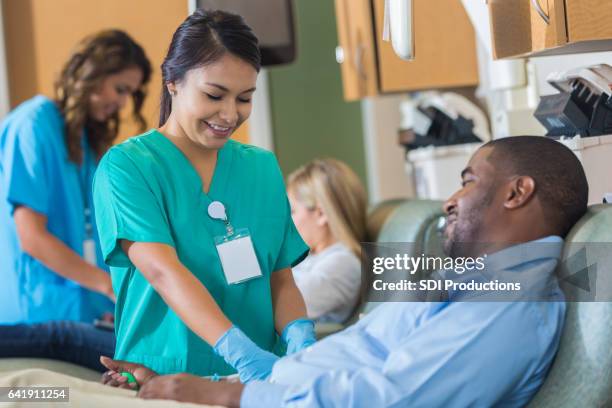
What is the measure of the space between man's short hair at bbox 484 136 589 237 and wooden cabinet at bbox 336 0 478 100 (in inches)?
67.0

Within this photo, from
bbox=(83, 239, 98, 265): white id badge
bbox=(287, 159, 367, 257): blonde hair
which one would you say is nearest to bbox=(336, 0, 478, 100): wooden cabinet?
bbox=(287, 159, 367, 257): blonde hair

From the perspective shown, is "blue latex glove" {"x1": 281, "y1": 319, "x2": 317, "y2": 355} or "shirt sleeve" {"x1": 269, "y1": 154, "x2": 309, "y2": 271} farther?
"shirt sleeve" {"x1": 269, "y1": 154, "x2": 309, "y2": 271}

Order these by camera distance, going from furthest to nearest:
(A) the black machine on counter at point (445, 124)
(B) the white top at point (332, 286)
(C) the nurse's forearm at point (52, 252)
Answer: (A) the black machine on counter at point (445, 124)
(B) the white top at point (332, 286)
(C) the nurse's forearm at point (52, 252)

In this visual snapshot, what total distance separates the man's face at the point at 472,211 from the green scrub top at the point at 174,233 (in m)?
0.36

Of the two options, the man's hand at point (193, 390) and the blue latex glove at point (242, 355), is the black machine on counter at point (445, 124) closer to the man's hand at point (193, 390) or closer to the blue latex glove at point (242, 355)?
the blue latex glove at point (242, 355)

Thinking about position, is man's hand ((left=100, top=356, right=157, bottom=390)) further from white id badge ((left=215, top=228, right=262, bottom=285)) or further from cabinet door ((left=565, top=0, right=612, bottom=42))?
cabinet door ((left=565, top=0, right=612, bottom=42))

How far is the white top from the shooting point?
2955 millimetres

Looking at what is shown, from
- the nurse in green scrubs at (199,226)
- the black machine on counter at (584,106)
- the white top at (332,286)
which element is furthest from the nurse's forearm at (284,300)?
the white top at (332,286)

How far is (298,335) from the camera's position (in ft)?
5.80

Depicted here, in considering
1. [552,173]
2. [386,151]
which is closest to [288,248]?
[552,173]

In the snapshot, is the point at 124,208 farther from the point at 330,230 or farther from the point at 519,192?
the point at 330,230

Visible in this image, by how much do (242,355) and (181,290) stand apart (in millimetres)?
148

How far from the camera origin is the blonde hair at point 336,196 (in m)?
3.13

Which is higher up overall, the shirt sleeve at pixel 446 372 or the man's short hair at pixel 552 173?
the man's short hair at pixel 552 173
